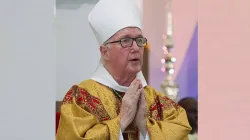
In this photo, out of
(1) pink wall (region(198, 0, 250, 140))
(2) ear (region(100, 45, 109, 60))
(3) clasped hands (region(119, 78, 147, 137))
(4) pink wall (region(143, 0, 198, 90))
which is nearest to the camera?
(1) pink wall (region(198, 0, 250, 140))

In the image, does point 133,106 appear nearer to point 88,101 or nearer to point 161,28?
point 88,101

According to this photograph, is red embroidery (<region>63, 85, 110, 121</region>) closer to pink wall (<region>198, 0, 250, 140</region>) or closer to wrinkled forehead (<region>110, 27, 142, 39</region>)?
wrinkled forehead (<region>110, 27, 142, 39</region>)

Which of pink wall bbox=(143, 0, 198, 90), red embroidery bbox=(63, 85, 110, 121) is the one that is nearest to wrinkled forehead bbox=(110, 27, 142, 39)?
red embroidery bbox=(63, 85, 110, 121)

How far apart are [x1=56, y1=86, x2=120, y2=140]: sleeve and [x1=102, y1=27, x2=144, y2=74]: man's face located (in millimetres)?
181

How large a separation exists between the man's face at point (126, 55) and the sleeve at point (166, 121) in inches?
7.5

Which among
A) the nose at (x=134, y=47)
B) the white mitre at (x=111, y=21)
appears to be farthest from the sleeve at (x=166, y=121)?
the nose at (x=134, y=47)

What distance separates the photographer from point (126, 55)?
1869mm

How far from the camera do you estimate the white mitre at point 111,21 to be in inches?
76.9

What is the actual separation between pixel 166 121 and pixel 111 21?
42 cm

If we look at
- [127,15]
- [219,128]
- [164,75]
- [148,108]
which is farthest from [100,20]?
[164,75]

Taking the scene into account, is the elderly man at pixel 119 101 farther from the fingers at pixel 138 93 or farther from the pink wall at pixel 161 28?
the pink wall at pixel 161 28

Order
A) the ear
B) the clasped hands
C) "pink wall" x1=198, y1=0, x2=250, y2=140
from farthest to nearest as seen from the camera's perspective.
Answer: the ear < the clasped hands < "pink wall" x1=198, y1=0, x2=250, y2=140

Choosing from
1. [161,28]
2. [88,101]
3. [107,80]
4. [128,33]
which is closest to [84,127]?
[88,101]

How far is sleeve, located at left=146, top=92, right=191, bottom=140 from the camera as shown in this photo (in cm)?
187
